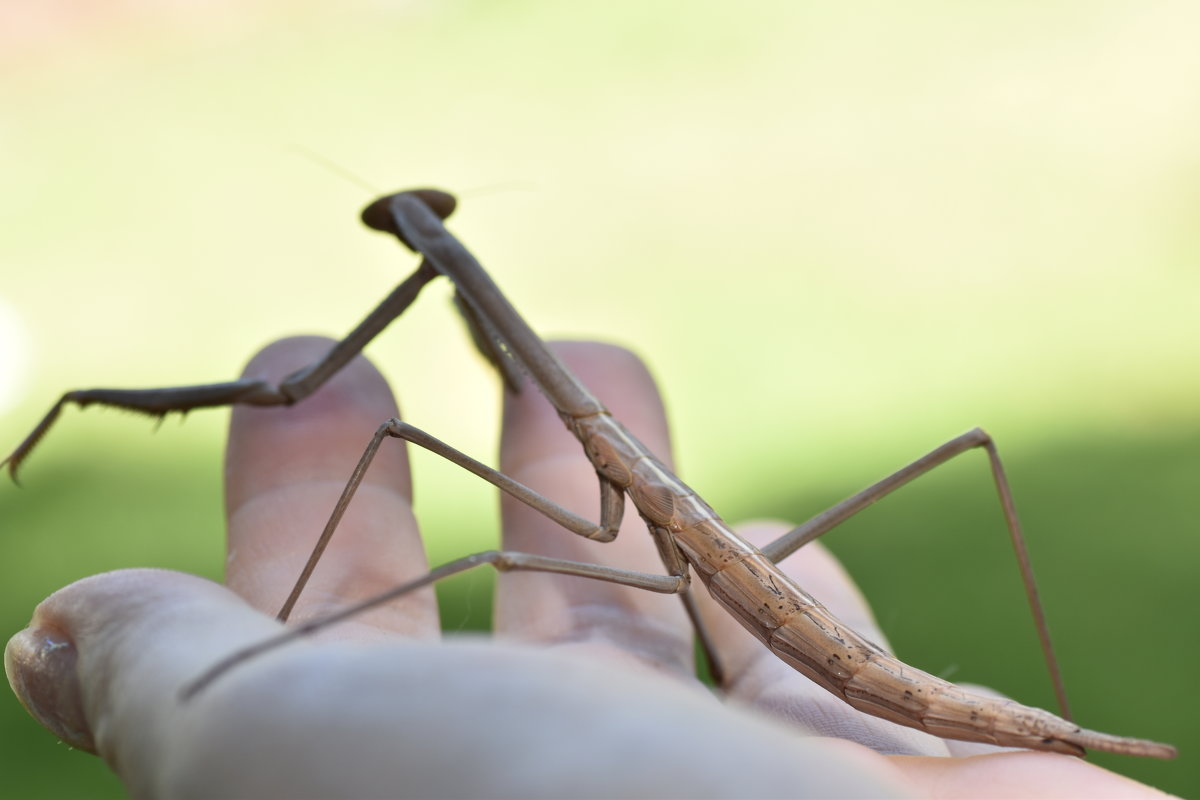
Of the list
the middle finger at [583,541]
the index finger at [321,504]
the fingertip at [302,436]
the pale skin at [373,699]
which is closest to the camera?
the pale skin at [373,699]

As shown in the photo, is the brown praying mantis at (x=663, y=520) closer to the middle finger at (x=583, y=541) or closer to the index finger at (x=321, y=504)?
the index finger at (x=321, y=504)

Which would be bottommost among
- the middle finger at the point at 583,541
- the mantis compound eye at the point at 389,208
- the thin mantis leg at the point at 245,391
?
the middle finger at the point at 583,541

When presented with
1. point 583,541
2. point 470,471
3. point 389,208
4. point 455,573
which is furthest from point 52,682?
point 583,541

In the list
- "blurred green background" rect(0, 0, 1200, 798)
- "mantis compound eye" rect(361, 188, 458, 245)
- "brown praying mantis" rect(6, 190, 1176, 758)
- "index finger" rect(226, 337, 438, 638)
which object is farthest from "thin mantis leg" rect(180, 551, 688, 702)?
"blurred green background" rect(0, 0, 1200, 798)

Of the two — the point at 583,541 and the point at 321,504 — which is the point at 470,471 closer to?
the point at 321,504

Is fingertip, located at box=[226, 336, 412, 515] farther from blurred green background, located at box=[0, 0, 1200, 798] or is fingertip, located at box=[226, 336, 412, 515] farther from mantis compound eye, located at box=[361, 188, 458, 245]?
blurred green background, located at box=[0, 0, 1200, 798]

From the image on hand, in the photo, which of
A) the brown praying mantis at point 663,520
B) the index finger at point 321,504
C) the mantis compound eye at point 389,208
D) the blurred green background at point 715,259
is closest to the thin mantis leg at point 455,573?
the brown praying mantis at point 663,520
